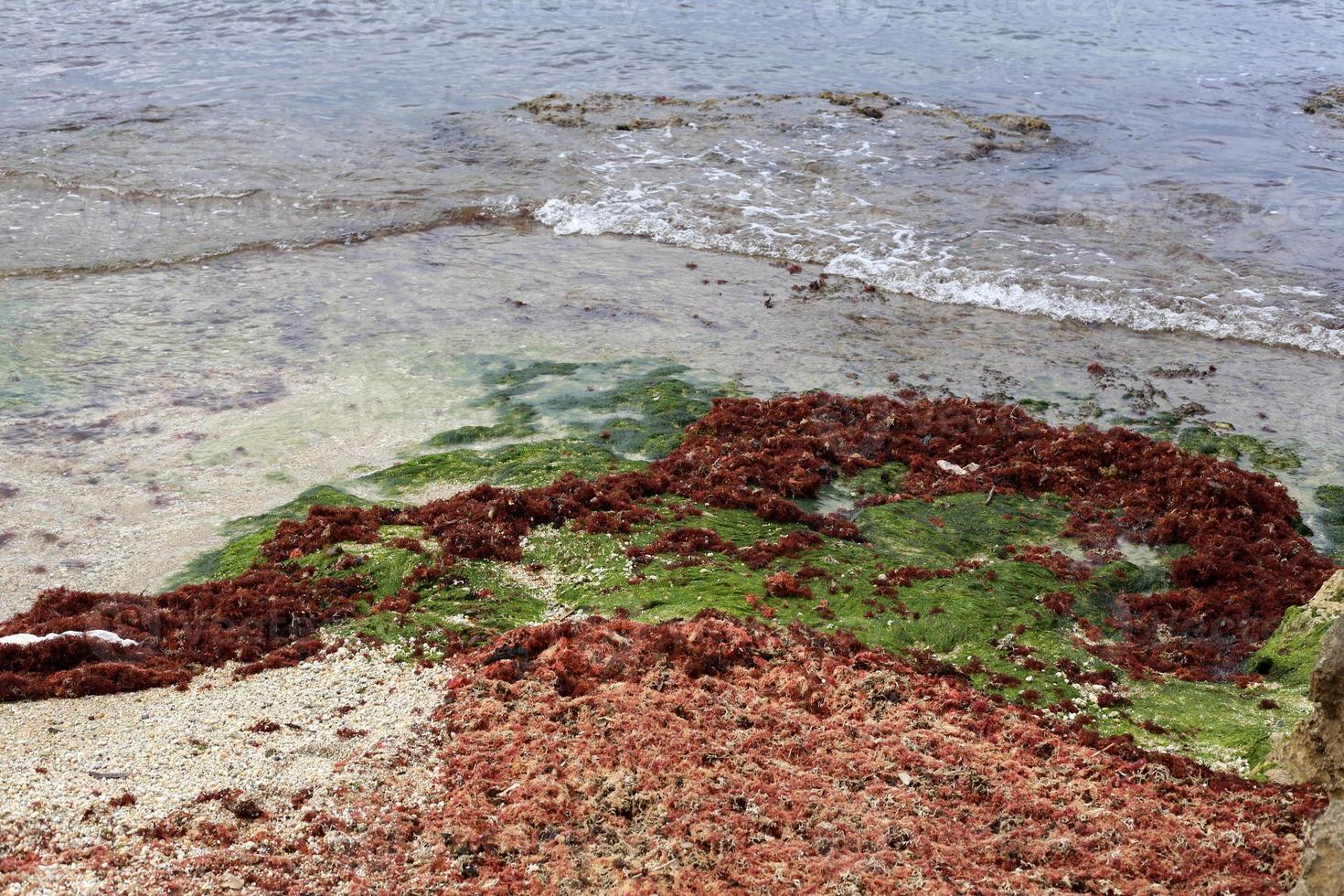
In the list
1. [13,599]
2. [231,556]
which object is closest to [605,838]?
[231,556]

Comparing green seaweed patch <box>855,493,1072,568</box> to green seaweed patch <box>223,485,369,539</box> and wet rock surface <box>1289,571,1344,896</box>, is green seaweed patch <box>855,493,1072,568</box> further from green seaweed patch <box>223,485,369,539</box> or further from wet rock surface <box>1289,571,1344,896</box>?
green seaweed patch <box>223,485,369,539</box>

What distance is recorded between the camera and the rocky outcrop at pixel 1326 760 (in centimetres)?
346

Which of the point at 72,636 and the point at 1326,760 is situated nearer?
the point at 1326,760

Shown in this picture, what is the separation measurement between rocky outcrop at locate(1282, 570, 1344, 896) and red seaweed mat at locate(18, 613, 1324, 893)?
0.15 metres

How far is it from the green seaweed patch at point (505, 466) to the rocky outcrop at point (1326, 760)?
203 inches

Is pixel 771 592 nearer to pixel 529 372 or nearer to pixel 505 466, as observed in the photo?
pixel 505 466

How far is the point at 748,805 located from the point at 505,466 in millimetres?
4591

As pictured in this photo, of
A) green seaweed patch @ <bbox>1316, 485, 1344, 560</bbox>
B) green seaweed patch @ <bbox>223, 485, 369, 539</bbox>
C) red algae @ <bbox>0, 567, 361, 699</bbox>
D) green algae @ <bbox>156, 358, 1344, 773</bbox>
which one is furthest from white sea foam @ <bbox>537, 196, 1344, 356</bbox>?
red algae @ <bbox>0, 567, 361, 699</bbox>

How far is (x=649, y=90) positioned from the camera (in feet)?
71.8

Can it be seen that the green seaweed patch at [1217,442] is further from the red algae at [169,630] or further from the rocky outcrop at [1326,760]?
the red algae at [169,630]

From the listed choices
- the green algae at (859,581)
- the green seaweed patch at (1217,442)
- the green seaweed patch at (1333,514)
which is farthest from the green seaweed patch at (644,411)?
the green seaweed patch at (1333,514)

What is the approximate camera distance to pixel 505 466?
8.62 meters

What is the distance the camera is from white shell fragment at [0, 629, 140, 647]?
5.73 m

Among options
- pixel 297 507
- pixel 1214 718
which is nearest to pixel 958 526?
pixel 1214 718
